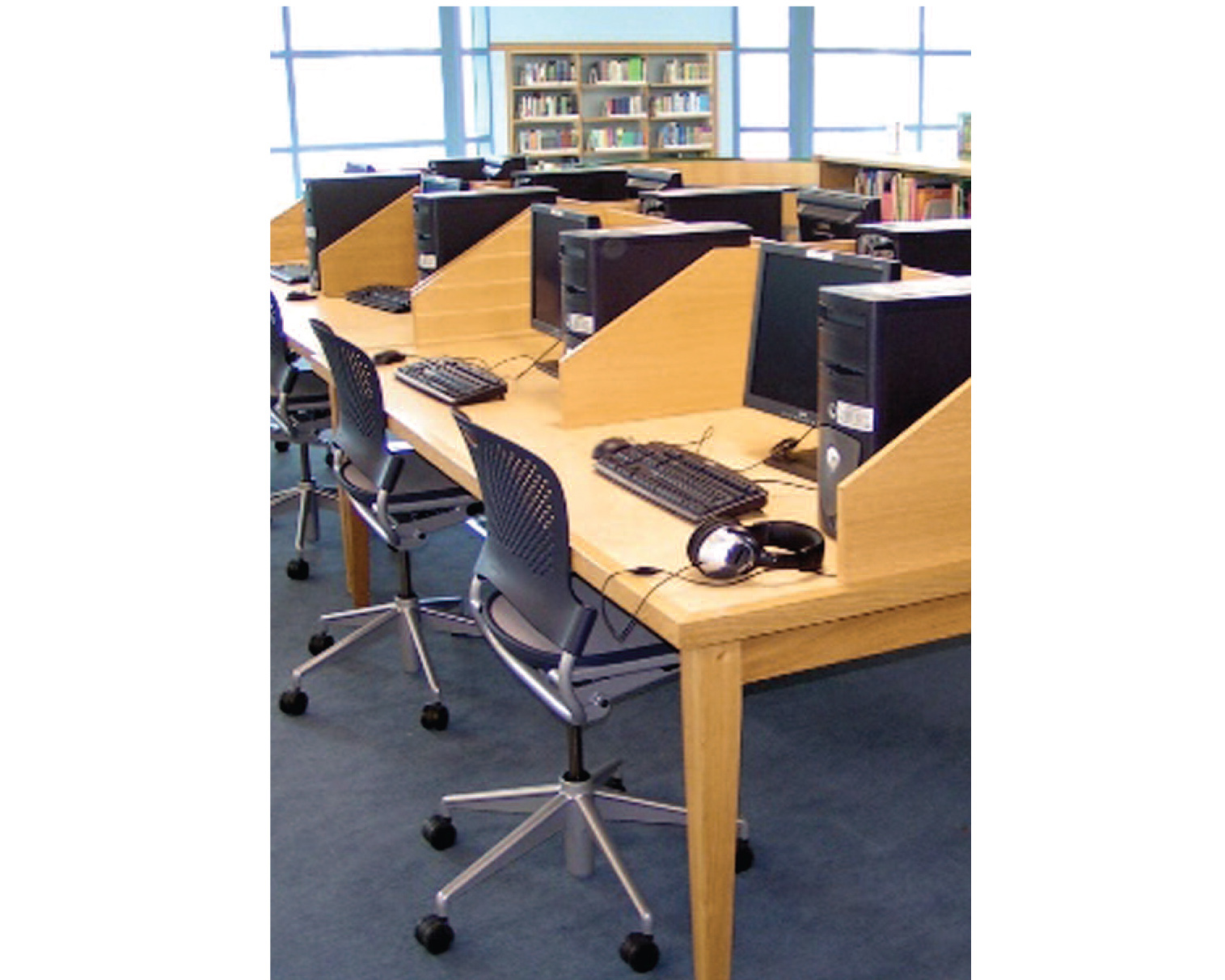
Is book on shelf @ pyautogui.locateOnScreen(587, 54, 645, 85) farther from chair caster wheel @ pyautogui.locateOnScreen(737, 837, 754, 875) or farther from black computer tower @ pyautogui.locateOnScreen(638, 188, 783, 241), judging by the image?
chair caster wheel @ pyautogui.locateOnScreen(737, 837, 754, 875)

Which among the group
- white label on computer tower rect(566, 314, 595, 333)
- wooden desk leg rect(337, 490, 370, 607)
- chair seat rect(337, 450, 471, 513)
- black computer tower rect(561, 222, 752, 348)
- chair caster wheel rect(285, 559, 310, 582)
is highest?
black computer tower rect(561, 222, 752, 348)

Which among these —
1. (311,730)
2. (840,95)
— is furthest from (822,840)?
(840,95)

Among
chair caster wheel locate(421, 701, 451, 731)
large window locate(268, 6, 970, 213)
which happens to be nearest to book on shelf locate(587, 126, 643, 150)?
large window locate(268, 6, 970, 213)

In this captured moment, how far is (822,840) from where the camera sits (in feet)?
8.94

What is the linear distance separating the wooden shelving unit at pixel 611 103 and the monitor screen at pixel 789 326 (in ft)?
30.5

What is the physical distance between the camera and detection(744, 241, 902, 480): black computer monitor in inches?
105

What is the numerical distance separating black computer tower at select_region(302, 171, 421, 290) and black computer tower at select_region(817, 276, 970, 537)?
3390mm

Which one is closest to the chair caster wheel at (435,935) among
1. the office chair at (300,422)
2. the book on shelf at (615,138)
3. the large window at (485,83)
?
the office chair at (300,422)

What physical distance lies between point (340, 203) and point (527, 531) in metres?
3.28

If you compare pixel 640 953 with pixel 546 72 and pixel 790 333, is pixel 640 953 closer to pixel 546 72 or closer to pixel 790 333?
pixel 790 333

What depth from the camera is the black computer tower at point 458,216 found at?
4457mm

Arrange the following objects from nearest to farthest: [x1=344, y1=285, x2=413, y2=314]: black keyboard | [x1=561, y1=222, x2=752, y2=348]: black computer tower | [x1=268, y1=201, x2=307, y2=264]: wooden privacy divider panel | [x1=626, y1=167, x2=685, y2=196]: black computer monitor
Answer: [x1=561, y1=222, x2=752, y2=348]: black computer tower < [x1=344, y1=285, x2=413, y2=314]: black keyboard < [x1=626, y1=167, x2=685, y2=196]: black computer monitor < [x1=268, y1=201, x2=307, y2=264]: wooden privacy divider panel

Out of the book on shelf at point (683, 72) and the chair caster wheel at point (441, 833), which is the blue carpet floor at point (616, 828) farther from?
the book on shelf at point (683, 72)
